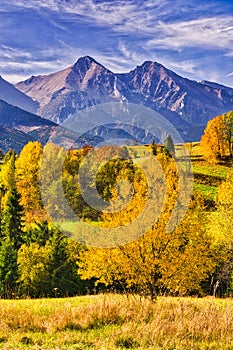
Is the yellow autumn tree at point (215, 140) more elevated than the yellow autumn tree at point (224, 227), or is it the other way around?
the yellow autumn tree at point (215, 140)

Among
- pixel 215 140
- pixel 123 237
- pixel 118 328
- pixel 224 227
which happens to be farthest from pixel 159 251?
pixel 215 140

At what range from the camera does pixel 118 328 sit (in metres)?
9.85

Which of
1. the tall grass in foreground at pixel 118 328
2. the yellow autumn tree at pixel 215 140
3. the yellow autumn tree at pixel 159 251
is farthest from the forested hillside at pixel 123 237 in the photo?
the tall grass in foreground at pixel 118 328

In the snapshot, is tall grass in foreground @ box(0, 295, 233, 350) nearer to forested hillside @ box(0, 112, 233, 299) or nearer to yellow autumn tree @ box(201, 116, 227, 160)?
forested hillside @ box(0, 112, 233, 299)

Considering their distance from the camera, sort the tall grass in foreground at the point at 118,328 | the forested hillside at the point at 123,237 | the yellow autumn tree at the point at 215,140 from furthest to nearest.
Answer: the yellow autumn tree at the point at 215,140
the forested hillside at the point at 123,237
the tall grass in foreground at the point at 118,328

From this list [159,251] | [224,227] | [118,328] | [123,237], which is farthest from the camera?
[224,227]

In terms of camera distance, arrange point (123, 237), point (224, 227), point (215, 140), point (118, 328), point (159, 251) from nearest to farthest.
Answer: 1. point (118, 328)
2. point (159, 251)
3. point (123, 237)
4. point (224, 227)
5. point (215, 140)

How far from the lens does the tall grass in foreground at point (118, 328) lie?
8.77 meters

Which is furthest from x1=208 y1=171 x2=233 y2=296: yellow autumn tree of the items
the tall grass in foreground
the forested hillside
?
the tall grass in foreground

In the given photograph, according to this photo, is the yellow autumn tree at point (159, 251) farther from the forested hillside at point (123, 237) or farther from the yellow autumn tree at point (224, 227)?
the yellow autumn tree at point (224, 227)

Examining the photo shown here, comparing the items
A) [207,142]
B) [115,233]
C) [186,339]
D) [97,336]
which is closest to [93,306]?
[97,336]

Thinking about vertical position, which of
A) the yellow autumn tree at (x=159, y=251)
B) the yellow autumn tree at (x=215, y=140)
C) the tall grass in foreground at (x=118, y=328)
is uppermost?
the yellow autumn tree at (x=215, y=140)

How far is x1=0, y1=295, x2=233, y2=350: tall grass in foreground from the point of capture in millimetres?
8773

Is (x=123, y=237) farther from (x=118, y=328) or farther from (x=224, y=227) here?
(x=224, y=227)
